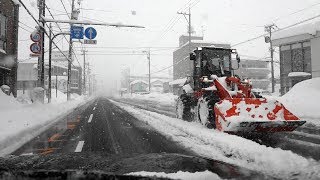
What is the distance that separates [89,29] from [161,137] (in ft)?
46.0

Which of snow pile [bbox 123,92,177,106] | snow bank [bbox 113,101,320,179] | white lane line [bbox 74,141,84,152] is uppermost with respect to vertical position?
snow pile [bbox 123,92,177,106]

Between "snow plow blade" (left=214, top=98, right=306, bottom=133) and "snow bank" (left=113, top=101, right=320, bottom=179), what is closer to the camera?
"snow bank" (left=113, top=101, right=320, bottom=179)

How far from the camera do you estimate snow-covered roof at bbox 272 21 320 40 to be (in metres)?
26.2

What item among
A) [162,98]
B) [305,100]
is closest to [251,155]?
[305,100]

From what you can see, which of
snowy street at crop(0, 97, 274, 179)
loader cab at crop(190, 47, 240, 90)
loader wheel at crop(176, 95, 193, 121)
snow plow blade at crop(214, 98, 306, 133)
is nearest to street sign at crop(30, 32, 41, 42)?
loader wheel at crop(176, 95, 193, 121)

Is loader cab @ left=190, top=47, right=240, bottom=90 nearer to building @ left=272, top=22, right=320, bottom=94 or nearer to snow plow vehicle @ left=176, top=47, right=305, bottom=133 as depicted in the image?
snow plow vehicle @ left=176, top=47, right=305, bottom=133

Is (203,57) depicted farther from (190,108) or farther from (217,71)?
(190,108)

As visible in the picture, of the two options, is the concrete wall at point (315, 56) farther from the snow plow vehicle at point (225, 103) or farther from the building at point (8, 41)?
the building at point (8, 41)

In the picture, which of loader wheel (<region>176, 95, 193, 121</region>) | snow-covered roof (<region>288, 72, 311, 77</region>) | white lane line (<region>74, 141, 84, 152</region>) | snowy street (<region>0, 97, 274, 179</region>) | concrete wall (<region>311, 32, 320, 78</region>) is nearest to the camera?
snowy street (<region>0, 97, 274, 179</region>)

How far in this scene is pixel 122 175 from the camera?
9.82ft

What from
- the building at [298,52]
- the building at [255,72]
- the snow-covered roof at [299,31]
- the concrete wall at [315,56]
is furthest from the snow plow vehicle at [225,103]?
the building at [255,72]

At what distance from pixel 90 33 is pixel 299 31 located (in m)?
20.3

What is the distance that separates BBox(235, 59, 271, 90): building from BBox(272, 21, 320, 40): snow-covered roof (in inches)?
1476

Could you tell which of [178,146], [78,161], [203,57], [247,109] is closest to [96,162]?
[78,161]
